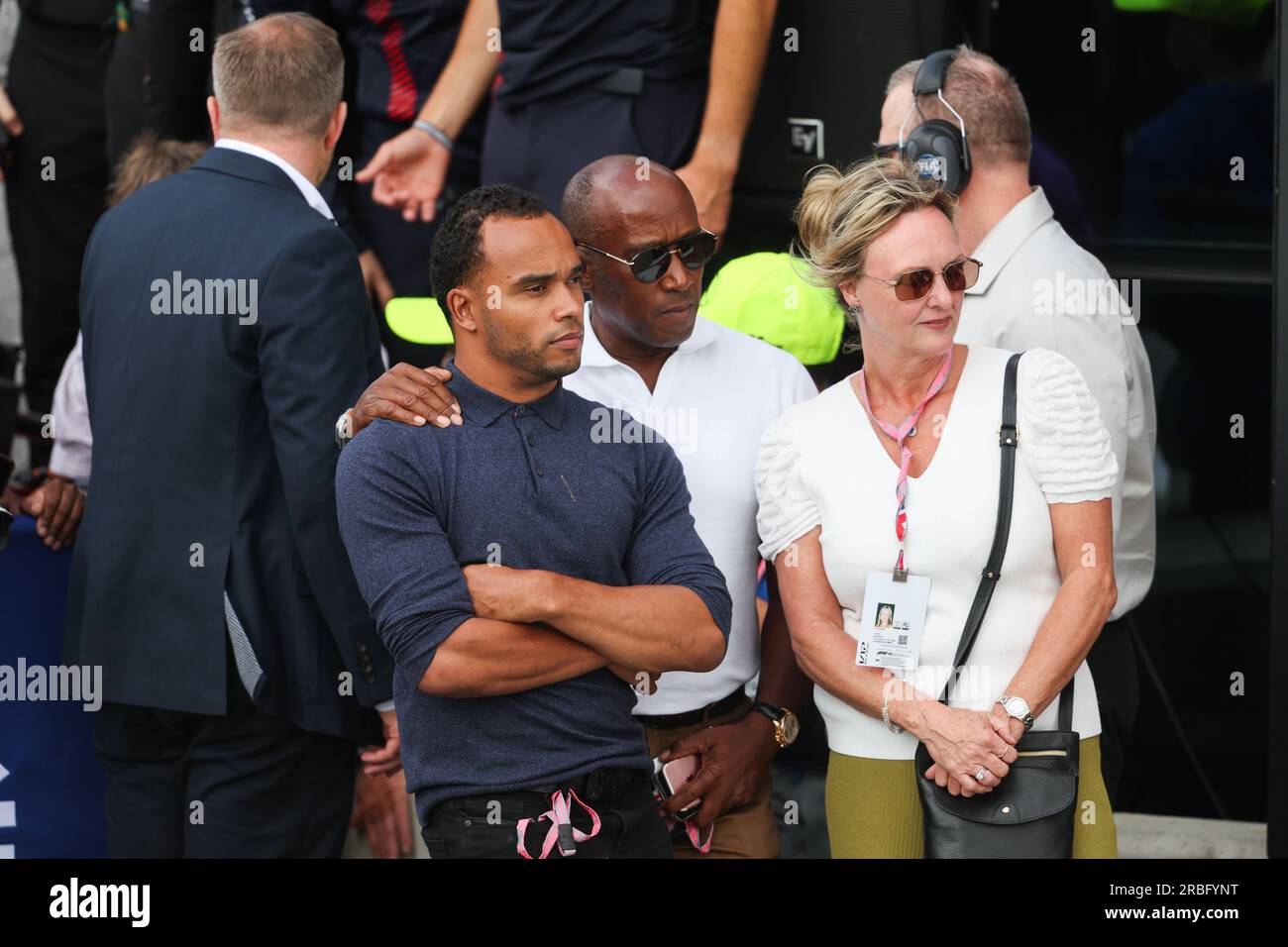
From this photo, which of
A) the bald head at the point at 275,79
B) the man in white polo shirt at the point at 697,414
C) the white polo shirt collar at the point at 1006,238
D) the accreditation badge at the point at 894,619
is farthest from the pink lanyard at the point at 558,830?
the bald head at the point at 275,79

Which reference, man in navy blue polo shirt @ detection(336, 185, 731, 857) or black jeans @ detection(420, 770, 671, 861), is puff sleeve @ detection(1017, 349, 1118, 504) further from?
black jeans @ detection(420, 770, 671, 861)

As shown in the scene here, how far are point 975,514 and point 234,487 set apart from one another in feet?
4.81

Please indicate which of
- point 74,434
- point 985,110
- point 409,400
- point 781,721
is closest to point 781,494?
point 781,721

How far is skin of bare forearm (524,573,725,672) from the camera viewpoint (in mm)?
2672

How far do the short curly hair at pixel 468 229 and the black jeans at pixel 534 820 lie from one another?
0.87 m

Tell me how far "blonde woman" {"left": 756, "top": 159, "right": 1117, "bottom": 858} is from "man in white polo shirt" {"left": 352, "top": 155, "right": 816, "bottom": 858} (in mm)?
172

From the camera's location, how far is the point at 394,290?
4.66 meters

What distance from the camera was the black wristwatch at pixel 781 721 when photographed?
323 cm

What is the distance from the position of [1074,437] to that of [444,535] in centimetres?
111

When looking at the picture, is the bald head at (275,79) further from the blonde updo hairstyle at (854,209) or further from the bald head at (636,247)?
the blonde updo hairstyle at (854,209)

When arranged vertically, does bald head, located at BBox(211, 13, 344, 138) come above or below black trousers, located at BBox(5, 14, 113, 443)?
below

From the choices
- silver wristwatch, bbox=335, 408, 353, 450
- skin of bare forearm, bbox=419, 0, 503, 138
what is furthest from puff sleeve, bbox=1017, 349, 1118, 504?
skin of bare forearm, bbox=419, 0, 503, 138
